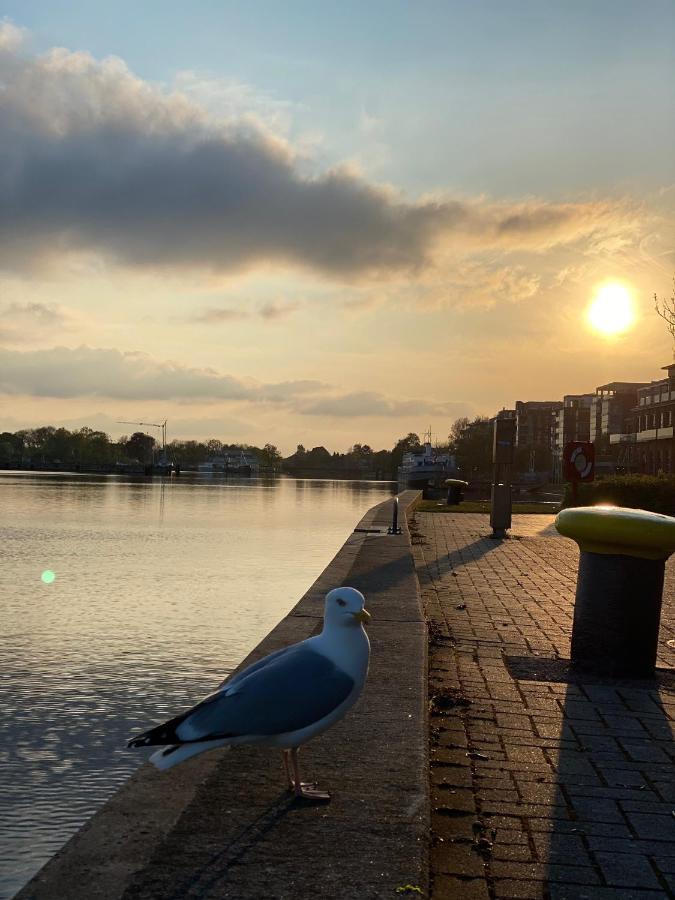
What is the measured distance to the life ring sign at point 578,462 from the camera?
632 inches

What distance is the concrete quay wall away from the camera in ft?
9.56

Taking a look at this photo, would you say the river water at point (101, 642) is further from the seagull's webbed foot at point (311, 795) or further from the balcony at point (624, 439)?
the balcony at point (624, 439)

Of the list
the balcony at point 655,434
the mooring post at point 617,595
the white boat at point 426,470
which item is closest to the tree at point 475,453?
the white boat at point 426,470

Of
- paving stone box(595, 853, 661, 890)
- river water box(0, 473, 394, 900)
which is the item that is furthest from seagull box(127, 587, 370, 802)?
river water box(0, 473, 394, 900)

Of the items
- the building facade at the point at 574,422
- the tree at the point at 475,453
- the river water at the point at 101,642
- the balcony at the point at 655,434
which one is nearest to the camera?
the river water at the point at 101,642

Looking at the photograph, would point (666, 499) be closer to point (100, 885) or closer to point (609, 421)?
point (100, 885)

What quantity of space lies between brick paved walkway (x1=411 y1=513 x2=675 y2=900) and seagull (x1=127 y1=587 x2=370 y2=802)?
0.66m

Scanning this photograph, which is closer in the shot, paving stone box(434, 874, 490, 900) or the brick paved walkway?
paving stone box(434, 874, 490, 900)

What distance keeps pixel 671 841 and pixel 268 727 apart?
167 centimetres

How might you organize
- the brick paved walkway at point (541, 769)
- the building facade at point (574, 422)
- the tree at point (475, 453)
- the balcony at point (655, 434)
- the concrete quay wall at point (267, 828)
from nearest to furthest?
the concrete quay wall at point (267, 828) < the brick paved walkway at point (541, 769) < the balcony at point (655, 434) < the tree at point (475, 453) < the building facade at point (574, 422)

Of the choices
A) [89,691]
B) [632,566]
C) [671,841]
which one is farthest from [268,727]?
[89,691]

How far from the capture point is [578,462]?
16.2m

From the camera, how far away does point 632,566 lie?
646cm

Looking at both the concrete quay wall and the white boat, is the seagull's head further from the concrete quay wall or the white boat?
the white boat
